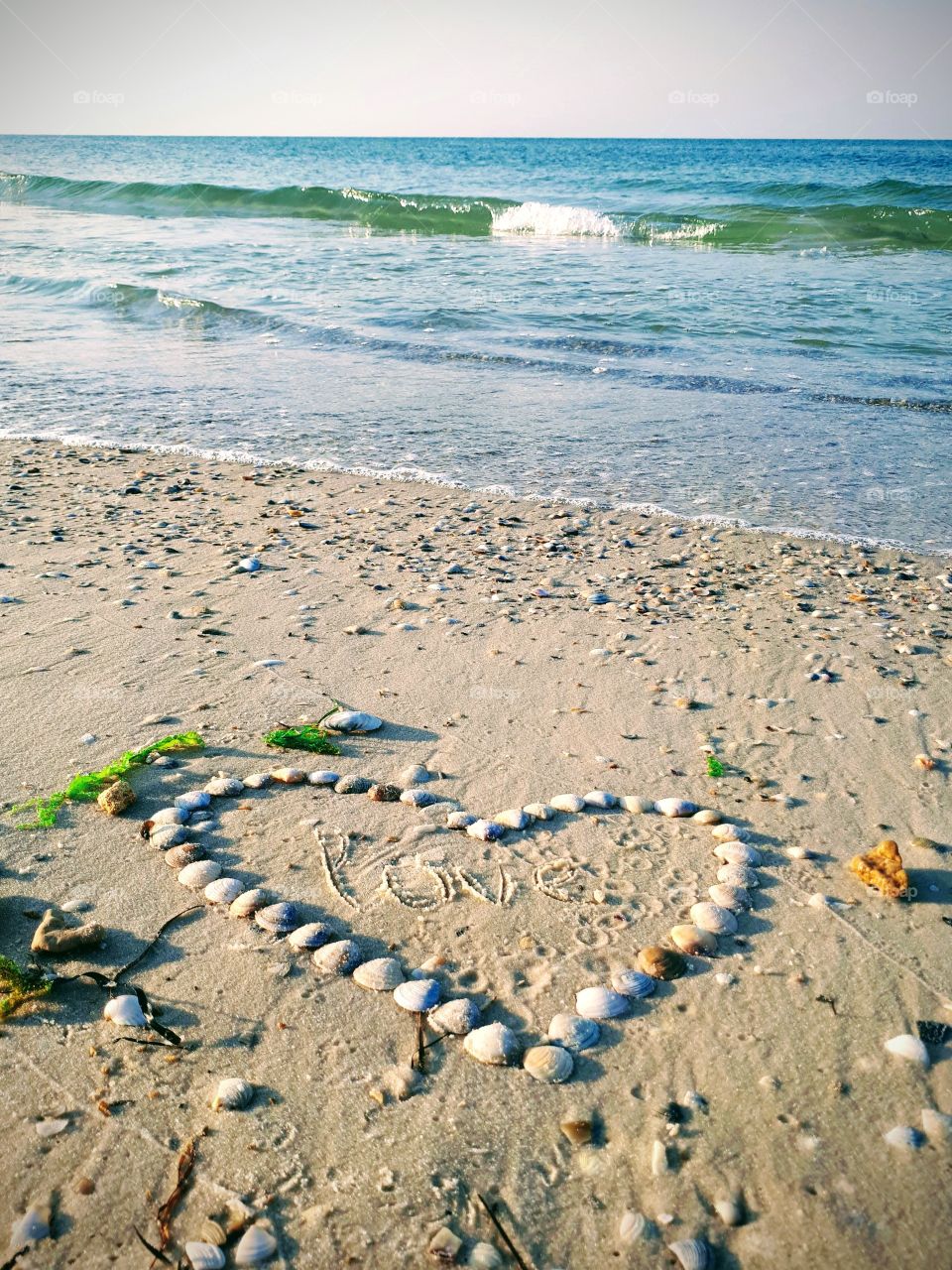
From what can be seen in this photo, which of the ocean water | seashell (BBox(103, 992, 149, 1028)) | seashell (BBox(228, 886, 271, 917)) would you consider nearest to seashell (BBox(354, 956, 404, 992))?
seashell (BBox(228, 886, 271, 917))

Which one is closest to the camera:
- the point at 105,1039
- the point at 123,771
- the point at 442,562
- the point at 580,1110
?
the point at 580,1110

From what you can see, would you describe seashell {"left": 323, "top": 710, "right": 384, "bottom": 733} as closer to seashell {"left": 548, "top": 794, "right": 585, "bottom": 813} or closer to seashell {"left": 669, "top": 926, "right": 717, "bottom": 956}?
seashell {"left": 548, "top": 794, "right": 585, "bottom": 813}

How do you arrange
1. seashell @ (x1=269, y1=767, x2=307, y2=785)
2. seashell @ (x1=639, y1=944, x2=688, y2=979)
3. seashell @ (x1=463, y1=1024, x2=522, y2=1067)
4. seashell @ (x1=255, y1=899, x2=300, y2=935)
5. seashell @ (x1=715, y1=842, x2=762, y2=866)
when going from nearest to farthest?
seashell @ (x1=463, y1=1024, x2=522, y2=1067), seashell @ (x1=639, y1=944, x2=688, y2=979), seashell @ (x1=255, y1=899, x2=300, y2=935), seashell @ (x1=715, y1=842, x2=762, y2=866), seashell @ (x1=269, y1=767, x2=307, y2=785)

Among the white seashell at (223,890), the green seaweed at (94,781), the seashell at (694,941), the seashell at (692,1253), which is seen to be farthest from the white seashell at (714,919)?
the green seaweed at (94,781)

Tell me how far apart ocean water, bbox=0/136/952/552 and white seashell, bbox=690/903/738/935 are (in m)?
3.61

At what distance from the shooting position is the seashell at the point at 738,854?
8.70 feet

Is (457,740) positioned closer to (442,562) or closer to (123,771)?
(123,771)

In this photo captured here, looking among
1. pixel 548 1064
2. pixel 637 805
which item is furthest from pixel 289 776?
pixel 548 1064

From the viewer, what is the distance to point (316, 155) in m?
58.6

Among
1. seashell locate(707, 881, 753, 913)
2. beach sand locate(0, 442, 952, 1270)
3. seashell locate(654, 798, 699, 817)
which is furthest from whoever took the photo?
seashell locate(654, 798, 699, 817)

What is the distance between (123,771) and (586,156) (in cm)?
6268

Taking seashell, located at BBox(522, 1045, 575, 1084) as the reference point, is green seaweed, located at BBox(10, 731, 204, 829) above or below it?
above

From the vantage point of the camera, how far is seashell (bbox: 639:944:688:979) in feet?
7.41

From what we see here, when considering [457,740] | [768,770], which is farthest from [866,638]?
[457,740]
